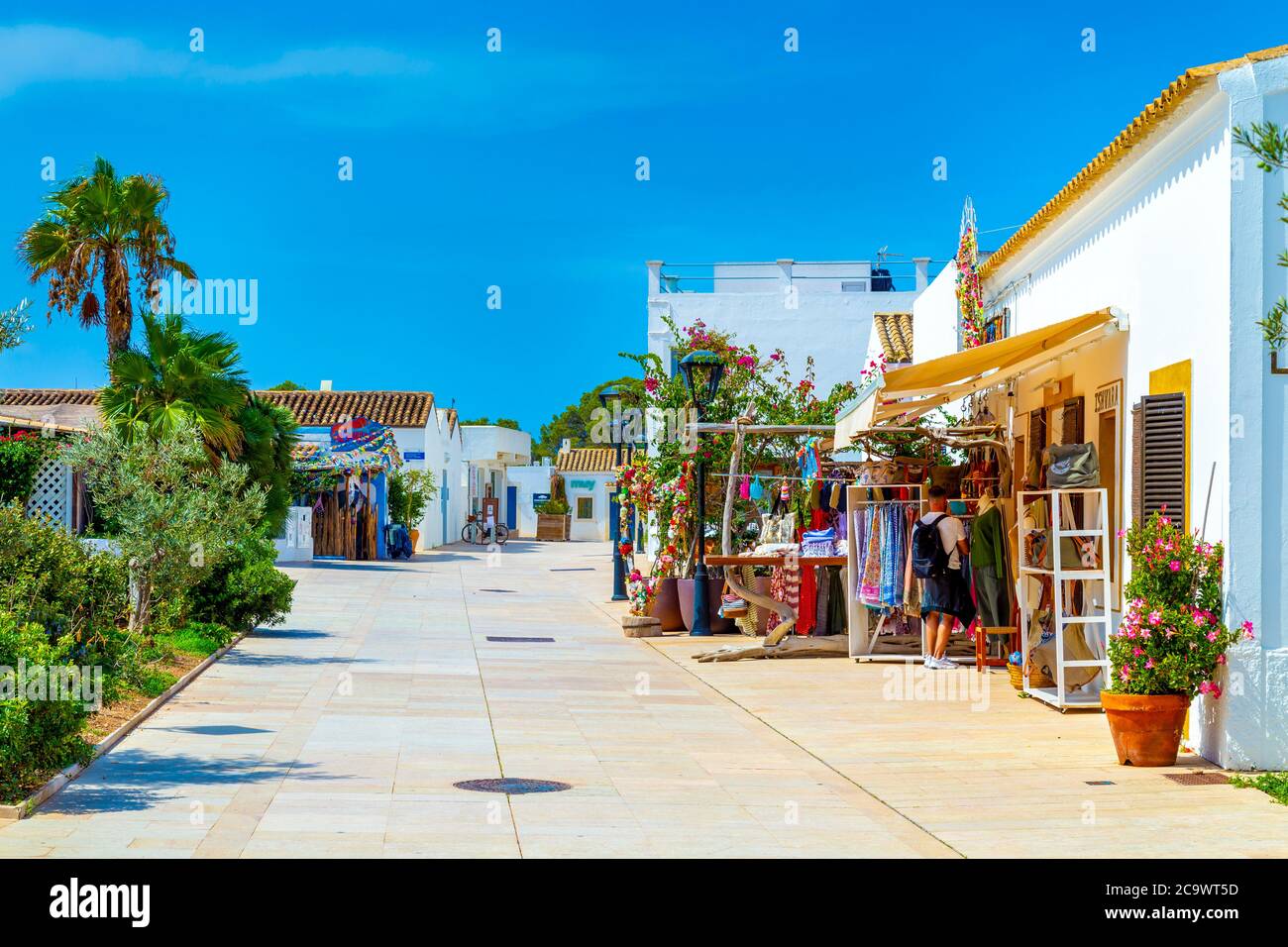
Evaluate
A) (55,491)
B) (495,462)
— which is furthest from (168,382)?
(495,462)

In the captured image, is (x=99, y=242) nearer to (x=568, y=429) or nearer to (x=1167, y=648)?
(x=1167, y=648)

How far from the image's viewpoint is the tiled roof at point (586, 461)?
244 ft

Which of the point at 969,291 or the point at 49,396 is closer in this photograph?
the point at 969,291

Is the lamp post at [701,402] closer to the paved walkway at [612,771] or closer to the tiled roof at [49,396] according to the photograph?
the paved walkway at [612,771]

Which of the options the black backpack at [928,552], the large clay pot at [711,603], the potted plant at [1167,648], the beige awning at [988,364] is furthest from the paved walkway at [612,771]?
the large clay pot at [711,603]

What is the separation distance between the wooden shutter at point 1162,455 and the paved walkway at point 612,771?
179cm

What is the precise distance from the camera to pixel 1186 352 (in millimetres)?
9656

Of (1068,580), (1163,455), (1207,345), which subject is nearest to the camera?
(1207,345)

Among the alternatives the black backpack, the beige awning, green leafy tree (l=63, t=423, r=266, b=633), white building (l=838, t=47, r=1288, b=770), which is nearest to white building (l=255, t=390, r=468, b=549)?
green leafy tree (l=63, t=423, r=266, b=633)

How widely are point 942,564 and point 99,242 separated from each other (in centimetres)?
1723

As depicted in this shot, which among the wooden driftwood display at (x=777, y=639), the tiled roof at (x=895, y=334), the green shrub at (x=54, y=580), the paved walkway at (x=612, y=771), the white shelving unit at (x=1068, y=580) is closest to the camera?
the paved walkway at (x=612, y=771)

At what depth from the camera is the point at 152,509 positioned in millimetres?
13922
